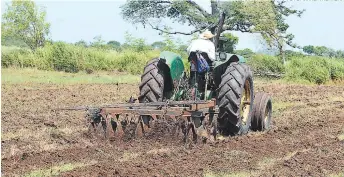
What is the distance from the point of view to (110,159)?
22.0 ft

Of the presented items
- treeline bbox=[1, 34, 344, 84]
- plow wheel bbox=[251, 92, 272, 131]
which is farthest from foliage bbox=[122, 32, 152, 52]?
plow wheel bbox=[251, 92, 272, 131]

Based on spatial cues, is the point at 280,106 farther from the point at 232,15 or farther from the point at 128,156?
the point at 232,15

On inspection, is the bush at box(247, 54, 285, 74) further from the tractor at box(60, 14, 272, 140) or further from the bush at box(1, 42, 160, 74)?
the tractor at box(60, 14, 272, 140)

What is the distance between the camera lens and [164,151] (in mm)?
7160

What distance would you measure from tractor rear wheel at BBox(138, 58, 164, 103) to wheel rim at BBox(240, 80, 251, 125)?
1480mm

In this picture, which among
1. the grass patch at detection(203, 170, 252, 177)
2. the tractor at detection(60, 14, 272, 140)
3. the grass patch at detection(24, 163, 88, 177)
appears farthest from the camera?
the tractor at detection(60, 14, 272, 140)

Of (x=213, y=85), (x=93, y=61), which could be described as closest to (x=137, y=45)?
(x=93, y=61)

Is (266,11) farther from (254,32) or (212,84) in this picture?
(212,84)

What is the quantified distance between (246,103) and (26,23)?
26.0 meters

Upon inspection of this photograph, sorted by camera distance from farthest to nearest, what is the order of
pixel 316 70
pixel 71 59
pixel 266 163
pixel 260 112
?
pixel 71 59, pixel 316 70, pixel 260 112, pixel 266 163

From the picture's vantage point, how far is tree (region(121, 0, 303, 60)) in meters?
32.3

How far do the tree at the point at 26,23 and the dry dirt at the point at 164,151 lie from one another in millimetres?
22459

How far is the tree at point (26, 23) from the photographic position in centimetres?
3306

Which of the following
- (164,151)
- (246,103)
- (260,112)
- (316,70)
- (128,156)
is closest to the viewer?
(128,156)
